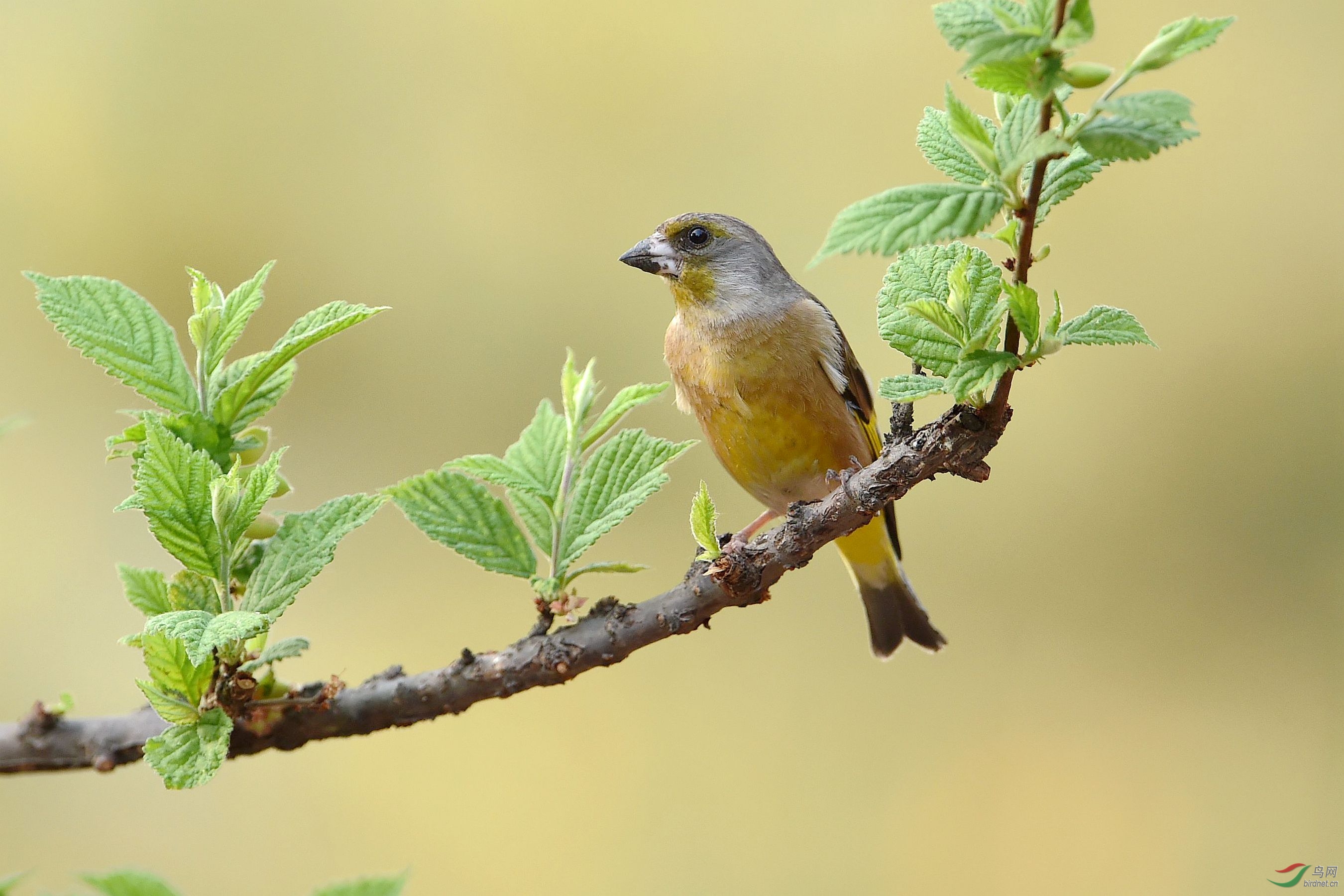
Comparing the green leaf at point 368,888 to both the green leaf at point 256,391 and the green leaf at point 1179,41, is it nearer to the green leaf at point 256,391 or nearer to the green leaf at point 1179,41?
the green leaf at point 256,391

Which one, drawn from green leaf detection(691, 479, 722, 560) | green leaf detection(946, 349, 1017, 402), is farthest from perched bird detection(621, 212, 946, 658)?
green leaf detection(946, 349, 1017, 402)

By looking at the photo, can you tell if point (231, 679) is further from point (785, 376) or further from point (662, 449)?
point (785, 376)

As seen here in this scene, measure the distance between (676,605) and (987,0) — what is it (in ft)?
1.56

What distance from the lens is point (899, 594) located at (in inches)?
73.1

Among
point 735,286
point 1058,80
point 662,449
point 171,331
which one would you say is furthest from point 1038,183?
point 735,286

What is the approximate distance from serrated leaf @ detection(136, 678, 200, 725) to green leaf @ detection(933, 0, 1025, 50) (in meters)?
0.64

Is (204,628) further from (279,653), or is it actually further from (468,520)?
(468,520)

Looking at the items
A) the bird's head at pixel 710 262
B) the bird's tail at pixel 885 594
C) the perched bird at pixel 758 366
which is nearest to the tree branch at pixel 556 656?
the perched bird at pixel 758 366

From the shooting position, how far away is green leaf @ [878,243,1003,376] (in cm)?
61

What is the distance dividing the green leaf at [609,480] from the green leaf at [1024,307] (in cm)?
29

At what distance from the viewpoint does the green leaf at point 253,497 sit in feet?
2.38

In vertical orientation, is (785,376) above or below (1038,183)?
above

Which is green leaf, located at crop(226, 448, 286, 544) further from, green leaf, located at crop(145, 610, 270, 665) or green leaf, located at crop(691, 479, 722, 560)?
green leaf, located at crop(691, 479, 722, 560)

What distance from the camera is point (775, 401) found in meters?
1.46
